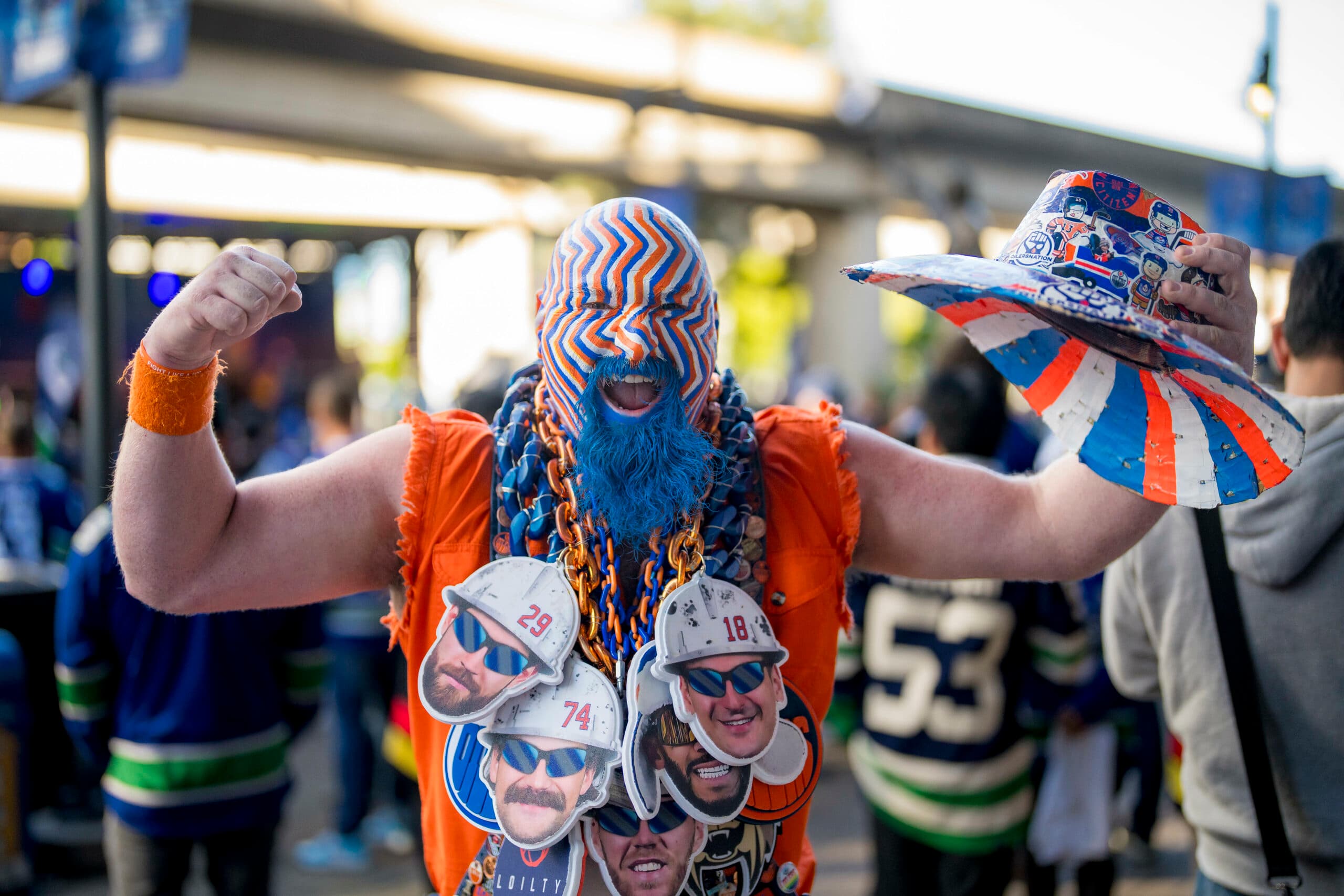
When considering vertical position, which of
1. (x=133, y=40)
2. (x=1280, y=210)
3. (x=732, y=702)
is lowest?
(x=732, y=702)

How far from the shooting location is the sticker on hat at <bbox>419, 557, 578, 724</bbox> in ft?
5.11

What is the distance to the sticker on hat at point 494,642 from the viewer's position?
1558 millimetres

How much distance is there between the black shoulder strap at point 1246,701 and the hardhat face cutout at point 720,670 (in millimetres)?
955

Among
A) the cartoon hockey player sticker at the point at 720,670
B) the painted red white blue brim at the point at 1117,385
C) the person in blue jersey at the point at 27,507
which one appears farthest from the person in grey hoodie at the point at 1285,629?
the person in blue jersey at the point at 27,507

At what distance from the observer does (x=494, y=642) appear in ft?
5.16

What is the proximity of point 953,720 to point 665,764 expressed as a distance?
1755 mm

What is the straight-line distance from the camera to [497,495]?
1688mm

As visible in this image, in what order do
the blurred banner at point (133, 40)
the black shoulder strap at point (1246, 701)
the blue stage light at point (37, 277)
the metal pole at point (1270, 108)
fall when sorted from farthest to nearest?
the blue stage light at point (37, 277) → the metal pole at point (1270, 108) → the blurred banner at point (133, 40) → the black shoulder strap at point (1246, 701)

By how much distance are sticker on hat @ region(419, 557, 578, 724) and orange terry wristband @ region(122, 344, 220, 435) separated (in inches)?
17.2

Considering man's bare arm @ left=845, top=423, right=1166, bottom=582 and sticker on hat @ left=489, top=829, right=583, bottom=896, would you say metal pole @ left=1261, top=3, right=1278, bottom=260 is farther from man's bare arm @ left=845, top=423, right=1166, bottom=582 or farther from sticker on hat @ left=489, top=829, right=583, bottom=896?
sticker on hat @ left=489, top=829, right=583, bottom=896

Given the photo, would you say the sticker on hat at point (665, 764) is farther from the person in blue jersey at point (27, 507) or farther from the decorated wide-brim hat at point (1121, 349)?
the person in blue jersey at point (27, 507)

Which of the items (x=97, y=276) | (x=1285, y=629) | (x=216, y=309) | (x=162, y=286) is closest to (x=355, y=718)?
(x=97, y=276)

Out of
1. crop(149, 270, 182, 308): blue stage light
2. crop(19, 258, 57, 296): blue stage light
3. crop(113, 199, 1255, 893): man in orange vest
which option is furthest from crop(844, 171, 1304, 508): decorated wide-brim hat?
crop(19, 258, 57, 296): blue stage light

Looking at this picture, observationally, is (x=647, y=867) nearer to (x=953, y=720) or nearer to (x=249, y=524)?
(x=249, y=524)
